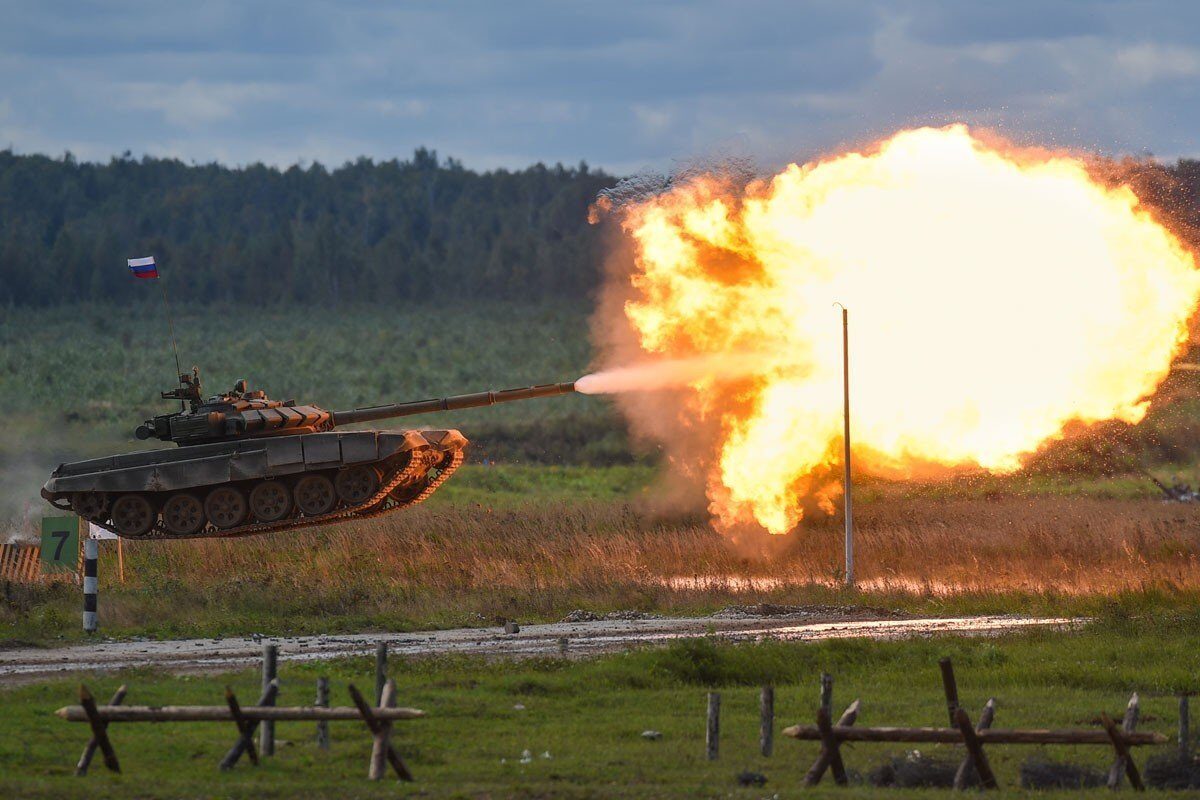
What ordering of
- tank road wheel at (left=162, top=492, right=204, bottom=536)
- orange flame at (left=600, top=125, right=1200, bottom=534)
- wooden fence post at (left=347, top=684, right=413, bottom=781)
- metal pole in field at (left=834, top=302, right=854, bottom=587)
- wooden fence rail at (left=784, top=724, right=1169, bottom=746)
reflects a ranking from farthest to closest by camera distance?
metal pole in field at (left=834, top=302, right=854, bottom=587) < orange flame at (left=600, top=125, right=1200, bottom=534) < tank road wheel at (left=162, top=492, right=204, bottom=536) < wooden fence rail at (left=784, top=724, right=1169, bottom=746) < wooden fence post at (left=347, top=684, right=413, bottom=781)

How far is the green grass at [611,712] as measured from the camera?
16.5 m

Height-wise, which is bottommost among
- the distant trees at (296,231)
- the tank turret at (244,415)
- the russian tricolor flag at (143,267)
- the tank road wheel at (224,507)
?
the tank road wheel at (224,507)

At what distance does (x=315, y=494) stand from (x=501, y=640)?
6855mm

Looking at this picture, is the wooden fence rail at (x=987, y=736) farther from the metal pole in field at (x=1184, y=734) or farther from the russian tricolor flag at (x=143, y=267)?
the russian tricolor flag at (x=143, y=267)

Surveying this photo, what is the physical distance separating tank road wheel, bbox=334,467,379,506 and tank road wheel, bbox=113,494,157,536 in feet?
12.1

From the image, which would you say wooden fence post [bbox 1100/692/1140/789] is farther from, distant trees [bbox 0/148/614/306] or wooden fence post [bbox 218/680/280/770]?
distant trees [bbox 0/148/614/306]

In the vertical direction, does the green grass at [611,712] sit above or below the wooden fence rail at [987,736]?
below

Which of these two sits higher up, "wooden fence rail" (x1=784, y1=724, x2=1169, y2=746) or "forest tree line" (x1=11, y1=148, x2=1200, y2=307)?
"forest tree line" (x1=11, y1=148, x2=1200, y2=307)

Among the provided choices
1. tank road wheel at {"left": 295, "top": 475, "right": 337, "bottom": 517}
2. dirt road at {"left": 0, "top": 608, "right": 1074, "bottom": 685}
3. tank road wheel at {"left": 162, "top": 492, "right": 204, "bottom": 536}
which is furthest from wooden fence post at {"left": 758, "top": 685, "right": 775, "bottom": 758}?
tank road wheel at {"left": 162, "top": 492, "right": 204, "bottom": 536}

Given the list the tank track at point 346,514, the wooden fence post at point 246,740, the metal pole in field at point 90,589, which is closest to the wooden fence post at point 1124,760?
the wooden fence post at point 246,740

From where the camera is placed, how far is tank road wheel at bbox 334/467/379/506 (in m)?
32.6

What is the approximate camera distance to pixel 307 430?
34281 mm

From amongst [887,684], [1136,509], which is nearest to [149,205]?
[1136,509]

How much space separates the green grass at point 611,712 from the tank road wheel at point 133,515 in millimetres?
10648
